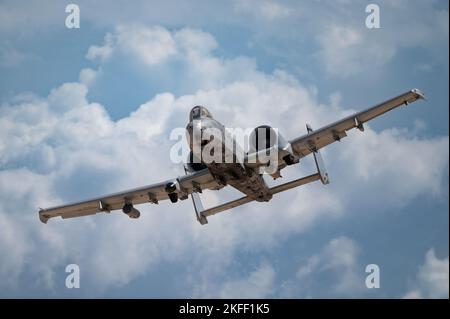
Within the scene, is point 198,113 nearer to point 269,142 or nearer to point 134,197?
point 269,142

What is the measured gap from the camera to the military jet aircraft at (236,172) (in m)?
42.6

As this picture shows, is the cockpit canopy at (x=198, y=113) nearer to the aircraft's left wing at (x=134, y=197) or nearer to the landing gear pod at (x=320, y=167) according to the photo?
the aircraft's left wing at (x=134, y=197)

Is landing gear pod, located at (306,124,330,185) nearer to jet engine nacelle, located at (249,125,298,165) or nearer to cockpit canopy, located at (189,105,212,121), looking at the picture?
jet engine nacelle, located at (249,125,298,165)

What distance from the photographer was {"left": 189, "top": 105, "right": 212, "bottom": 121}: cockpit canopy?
41594mm

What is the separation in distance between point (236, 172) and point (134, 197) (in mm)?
10092

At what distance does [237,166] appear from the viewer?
43.2 meters

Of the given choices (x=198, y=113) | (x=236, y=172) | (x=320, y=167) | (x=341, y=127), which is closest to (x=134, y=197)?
(x=236, y=172)

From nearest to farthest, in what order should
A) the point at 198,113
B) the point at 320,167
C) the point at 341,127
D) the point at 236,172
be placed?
the point at 198,113 < the point at 236,172 < the point at 341,127 < the point at 320,167

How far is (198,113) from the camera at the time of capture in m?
41.9
